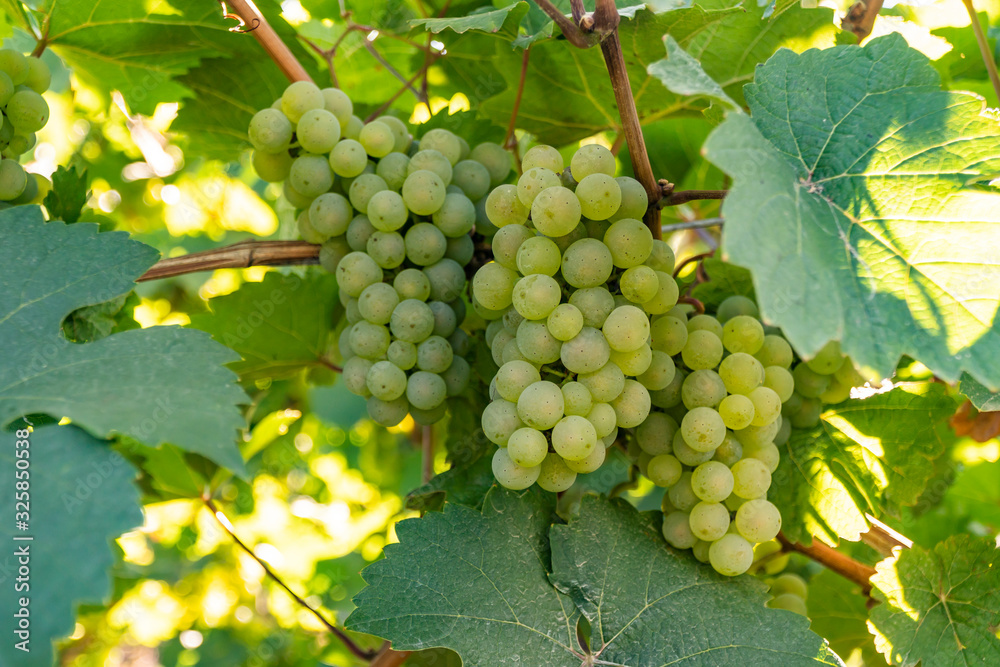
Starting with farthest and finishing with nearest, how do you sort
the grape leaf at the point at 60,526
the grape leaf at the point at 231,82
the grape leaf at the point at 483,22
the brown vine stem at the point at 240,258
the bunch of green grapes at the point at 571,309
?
1. the grape leaf at the point at 231,82
2. the brown vine stem at the point at 240,258
3. the grape leaf at the point at 483,22
4. the bunch of green grapes at the point at 571,309
5. the grape leaf at the point at 60,526

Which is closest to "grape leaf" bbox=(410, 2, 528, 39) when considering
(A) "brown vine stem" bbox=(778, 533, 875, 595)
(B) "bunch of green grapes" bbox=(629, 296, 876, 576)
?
(B) "bunch of green grapes" bbox=(629, 296, 876, 576)

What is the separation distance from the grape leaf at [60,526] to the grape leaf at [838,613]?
124 cm

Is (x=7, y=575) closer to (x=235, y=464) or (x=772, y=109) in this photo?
(x=235, y=464)

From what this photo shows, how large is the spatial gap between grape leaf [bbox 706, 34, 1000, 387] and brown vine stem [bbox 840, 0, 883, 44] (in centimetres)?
45

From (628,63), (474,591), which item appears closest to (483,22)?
(628,63)

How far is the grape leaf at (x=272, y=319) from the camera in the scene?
1.29m

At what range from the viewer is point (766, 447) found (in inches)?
36.8

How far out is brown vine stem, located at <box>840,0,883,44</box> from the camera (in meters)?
1.22

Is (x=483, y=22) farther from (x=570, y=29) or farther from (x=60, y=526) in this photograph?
(x=60, y=526)

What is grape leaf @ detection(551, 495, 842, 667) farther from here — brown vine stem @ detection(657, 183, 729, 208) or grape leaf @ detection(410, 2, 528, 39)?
grape leaf @ detection(410, 2, 528, 39)

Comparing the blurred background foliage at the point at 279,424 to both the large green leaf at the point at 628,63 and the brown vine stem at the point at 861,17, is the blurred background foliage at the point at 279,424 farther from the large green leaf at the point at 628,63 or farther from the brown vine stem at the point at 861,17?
the brown vine stem at the point at 861,17

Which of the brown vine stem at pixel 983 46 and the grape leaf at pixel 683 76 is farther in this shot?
the brown vine stem at pixel 983 46

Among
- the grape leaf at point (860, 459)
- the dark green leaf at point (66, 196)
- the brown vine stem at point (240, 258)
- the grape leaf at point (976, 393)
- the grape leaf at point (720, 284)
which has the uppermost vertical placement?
the grape leaf at point (976, 393)

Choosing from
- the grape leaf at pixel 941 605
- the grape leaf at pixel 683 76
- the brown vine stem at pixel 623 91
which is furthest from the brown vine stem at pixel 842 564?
the grape leaf at pixel 683 76
